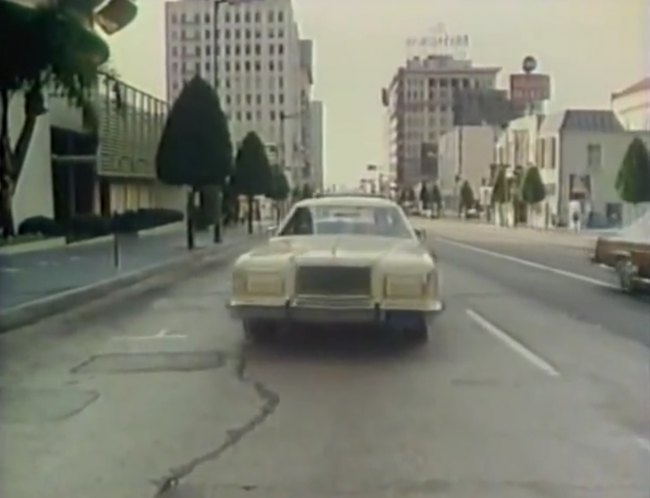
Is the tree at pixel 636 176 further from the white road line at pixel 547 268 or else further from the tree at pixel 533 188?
the tree at pixel 533 188

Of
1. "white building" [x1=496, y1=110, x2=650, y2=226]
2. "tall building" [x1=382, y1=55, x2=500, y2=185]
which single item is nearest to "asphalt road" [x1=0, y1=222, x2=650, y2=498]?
"tall building" [x1=382, y1=55, x2=500, y2=185]

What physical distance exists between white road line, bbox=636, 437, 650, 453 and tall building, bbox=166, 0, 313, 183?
40.6 feet

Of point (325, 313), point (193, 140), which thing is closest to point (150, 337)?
point (325, 313)

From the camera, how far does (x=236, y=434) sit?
22.5 feet

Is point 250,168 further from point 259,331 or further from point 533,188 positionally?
point 259,331

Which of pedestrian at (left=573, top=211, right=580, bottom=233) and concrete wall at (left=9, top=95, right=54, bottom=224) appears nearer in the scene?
concrete wall at (left=9, top=95, right=54, bottom=224)

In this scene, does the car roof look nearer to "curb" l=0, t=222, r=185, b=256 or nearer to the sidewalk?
the sidewalk

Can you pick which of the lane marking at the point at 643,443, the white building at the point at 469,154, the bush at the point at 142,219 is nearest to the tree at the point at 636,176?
the bush at the point at 142,219

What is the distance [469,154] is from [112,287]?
101622 mm

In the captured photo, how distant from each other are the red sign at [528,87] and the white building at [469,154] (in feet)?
17.1

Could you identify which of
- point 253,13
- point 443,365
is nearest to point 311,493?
point 443,365

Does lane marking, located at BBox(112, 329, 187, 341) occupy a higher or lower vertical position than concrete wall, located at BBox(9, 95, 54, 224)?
lower

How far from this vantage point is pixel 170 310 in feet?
48.0

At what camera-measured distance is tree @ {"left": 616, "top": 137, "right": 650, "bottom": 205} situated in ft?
135
